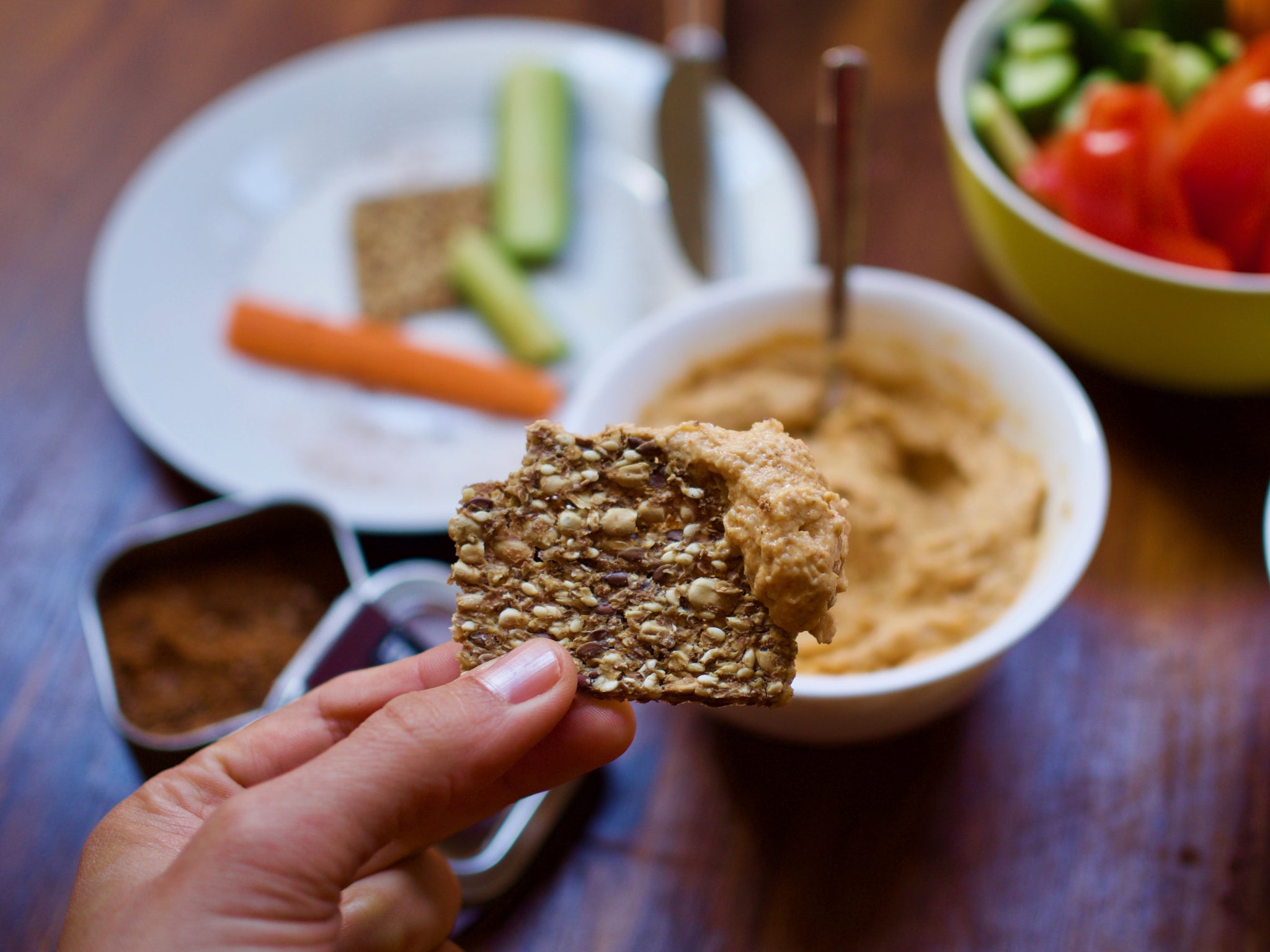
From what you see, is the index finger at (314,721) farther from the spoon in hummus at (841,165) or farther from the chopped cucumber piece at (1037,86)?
the chopped cucumber piece at (1037,86)

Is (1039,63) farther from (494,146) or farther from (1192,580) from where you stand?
(494,146)

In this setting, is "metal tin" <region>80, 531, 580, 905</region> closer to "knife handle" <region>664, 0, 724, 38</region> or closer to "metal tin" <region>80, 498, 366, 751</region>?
"metal tin" <region>80, 498, 366, 751</region>

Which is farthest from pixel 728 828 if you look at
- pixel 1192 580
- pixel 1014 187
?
pixel 1014 187

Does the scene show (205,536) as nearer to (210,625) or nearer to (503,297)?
(210,625)

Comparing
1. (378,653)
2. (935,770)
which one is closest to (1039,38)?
(935,770)

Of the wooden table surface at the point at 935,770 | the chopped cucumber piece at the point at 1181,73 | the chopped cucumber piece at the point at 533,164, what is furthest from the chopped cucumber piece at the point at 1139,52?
the chopped cucumber piece at the point at 533,164

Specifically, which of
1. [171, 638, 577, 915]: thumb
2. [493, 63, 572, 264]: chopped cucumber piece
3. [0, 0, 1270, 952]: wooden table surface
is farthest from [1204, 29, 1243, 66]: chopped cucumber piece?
[171, 638, 577, 915]: thumb

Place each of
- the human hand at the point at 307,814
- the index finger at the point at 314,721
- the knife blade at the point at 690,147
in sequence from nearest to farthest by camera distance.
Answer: the human hand at the point at 307,814 → the index finger at the point at 314,721 → the knife blade at the point at 690,147
